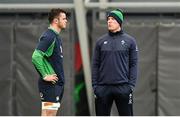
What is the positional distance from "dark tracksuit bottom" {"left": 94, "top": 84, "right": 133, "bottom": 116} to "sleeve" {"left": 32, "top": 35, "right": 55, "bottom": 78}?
0.73 m

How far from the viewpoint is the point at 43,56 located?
22.4 feet

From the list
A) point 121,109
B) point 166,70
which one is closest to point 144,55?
point 166,70

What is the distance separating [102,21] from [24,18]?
79.3 inches

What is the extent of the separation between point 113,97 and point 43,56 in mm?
1087

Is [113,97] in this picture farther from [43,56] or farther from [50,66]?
[43,56]

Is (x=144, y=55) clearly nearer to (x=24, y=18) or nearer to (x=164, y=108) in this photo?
(x=164, y=108)

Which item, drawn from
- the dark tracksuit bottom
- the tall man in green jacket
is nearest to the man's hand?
the tall man in green jacket

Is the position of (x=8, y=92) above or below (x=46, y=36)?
below

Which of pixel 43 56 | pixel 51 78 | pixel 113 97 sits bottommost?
pixel 113 97

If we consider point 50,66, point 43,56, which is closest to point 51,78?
point 50,66

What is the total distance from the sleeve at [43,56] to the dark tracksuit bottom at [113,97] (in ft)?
2.39

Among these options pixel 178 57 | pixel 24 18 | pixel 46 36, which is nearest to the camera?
pixel 46 36

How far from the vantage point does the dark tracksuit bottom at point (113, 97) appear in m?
7.06

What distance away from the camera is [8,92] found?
41.3ft
